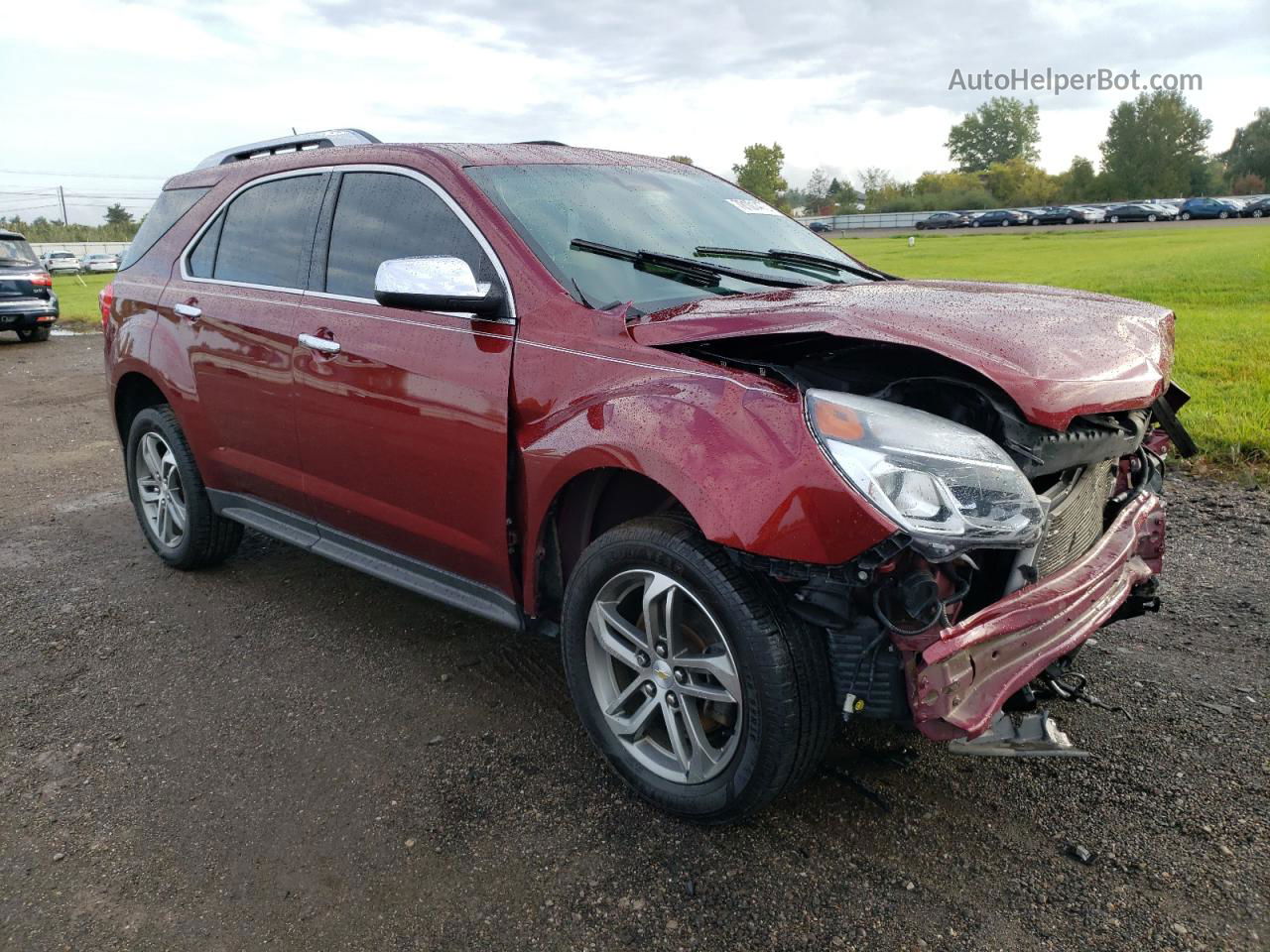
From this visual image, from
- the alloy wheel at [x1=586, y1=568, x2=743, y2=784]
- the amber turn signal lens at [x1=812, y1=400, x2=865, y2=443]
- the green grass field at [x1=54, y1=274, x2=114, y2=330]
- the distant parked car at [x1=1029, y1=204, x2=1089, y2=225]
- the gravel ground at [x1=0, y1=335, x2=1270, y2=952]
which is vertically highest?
the distant parked car at [x1=1029, y1=204, x2=1089, y2=225]

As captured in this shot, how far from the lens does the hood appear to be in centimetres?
240

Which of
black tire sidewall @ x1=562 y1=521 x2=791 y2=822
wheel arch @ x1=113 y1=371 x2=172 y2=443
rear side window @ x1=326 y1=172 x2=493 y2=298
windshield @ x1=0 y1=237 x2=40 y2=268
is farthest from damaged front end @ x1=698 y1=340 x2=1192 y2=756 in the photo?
windshield @ x1=0 y1=237 x2=40 y2=268

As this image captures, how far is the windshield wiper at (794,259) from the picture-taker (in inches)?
139

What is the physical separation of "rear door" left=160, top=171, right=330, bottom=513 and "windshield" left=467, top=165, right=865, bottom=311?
102 centimetres

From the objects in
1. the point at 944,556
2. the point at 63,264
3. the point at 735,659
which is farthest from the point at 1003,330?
the point at 63,264

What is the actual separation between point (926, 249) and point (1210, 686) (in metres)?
36.5

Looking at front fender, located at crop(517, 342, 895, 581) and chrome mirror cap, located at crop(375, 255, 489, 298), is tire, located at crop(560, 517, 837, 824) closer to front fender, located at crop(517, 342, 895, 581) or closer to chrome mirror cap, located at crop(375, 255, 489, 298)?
front fender, located at crop(517, 342, 895, 581)

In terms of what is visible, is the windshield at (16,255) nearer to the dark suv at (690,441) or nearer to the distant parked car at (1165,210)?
the dark suv at (690,441)

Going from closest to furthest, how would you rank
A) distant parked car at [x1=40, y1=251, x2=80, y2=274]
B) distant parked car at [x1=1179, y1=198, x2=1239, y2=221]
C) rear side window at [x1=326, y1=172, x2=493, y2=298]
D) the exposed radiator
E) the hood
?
1. the hood
2. the exposed radiator
3. rear side window at [x1=326, y1=172, x2=493, y2=298]
4. distant parked car at [x1=40, y1=251, x2=80, y2=274]
5. distant parked car at [x1=1179, y1=198, x2=1239, y2=221]

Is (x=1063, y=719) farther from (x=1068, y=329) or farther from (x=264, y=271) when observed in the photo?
(x=264, y=271)

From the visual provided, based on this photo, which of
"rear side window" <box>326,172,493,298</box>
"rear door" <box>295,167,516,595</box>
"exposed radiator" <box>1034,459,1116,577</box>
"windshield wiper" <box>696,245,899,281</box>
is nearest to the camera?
"exposed radiator" <box>1034,459,1116,577</box>

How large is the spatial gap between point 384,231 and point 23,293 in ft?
51.6

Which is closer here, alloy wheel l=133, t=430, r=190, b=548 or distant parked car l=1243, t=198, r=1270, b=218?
alloy wheel l=133, t=430, r=190, b=548

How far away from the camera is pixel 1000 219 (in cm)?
6488
